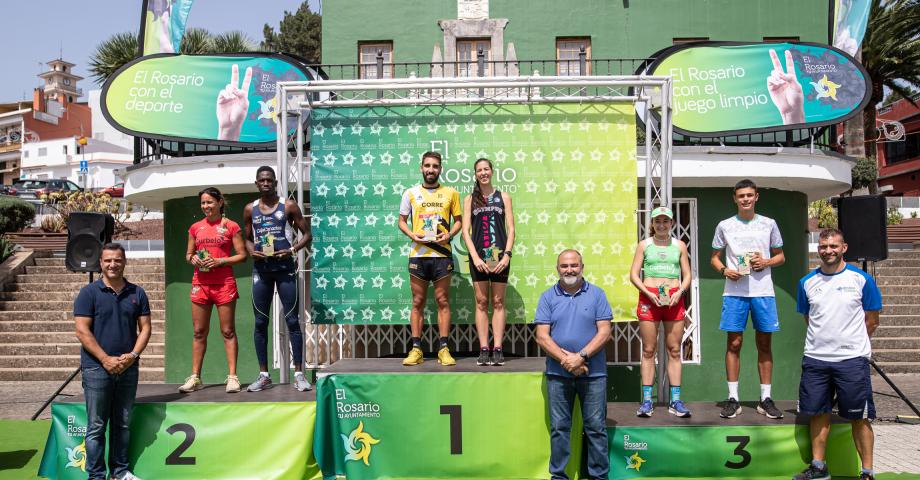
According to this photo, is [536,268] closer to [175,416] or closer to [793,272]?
[175,416]

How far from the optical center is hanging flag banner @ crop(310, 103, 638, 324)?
675 centimetres

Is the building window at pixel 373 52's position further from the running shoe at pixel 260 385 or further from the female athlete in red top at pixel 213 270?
the running shoe at pixel 260 385

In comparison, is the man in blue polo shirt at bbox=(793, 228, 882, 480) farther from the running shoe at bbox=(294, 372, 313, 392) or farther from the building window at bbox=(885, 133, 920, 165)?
the building window at bbox=(885, 133, 920, 165)

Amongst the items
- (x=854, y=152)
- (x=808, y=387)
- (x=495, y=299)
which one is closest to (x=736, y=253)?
(x=808, y=387)

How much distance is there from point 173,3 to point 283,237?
6910 millimetres

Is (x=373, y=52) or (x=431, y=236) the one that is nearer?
(x=431, y=236)

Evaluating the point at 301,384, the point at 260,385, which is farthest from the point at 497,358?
the point at 260,385

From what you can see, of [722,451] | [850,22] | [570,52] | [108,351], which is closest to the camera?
[108,351]

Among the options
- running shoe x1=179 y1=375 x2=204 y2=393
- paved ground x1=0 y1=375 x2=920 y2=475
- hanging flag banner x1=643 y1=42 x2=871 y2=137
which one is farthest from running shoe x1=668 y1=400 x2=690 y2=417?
hanging flag banner x1=643 y1=42 x2=871 y2=137

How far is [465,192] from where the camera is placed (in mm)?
6902

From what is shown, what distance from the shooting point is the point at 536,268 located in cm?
677

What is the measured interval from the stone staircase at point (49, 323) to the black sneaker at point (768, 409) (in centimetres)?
942

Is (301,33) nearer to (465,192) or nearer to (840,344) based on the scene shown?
(465,192)

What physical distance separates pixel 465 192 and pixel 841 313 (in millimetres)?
3507
